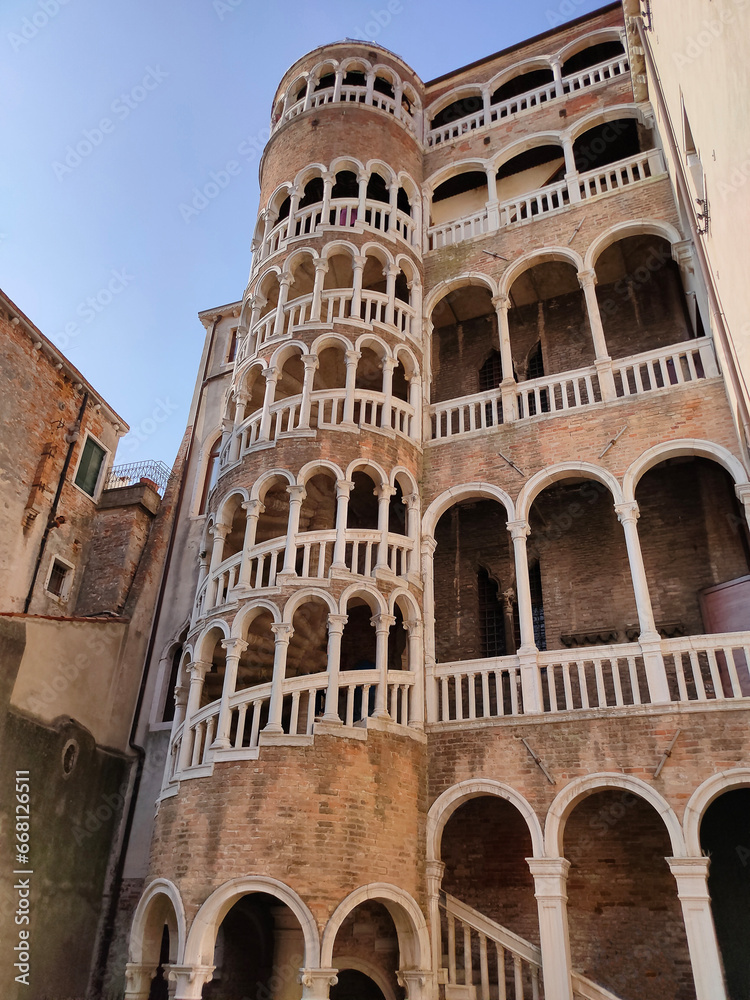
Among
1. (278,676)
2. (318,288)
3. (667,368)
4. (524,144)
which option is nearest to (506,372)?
(667,368)

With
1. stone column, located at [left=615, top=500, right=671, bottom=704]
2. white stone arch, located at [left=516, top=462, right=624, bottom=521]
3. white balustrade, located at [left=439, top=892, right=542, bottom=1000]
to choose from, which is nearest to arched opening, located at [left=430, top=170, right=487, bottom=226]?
white stone arch, located at [left=516, top=462, right=624, bottom=521]

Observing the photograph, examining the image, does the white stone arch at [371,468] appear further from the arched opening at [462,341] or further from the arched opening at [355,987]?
the arched opening at [355,987]

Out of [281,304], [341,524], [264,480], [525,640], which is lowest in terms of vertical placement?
[525,640]

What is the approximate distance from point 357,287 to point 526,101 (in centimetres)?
784

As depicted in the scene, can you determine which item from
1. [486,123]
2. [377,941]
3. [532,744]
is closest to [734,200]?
[532,744]

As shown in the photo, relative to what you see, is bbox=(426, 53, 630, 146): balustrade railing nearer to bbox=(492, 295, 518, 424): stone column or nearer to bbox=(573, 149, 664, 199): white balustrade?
bbox=(573, 149, 664, 199): white balustrade

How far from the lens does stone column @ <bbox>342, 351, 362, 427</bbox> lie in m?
13.7

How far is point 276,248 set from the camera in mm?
16656

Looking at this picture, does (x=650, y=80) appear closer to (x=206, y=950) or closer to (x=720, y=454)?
(x=720, y=454)

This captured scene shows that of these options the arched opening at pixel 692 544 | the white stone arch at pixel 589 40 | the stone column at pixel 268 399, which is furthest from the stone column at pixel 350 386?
the white stone arch at pixel 589 40

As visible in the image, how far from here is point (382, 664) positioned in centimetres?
1169

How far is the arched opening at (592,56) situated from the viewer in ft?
62.2

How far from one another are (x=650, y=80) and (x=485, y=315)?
588 cm

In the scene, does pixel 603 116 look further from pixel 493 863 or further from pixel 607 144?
pixel 493 863
